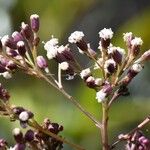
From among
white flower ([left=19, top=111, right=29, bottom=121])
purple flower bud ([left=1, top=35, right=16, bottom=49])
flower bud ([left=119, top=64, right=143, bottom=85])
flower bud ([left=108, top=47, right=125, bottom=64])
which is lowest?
flower bud ([left=119, top=64, right=143, bottom=85])

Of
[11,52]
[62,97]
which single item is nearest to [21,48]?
[11,52]

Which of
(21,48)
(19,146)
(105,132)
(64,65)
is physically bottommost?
(105,132)

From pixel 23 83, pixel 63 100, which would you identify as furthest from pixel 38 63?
pixel 23 83

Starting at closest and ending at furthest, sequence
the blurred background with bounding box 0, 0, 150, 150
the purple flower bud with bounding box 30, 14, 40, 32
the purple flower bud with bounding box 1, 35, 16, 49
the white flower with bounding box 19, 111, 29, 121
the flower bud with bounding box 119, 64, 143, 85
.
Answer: the white flower with bounding box 19, 111, 29, 121 < the flower bud with bounding box 119, 64, 143, 85 < the purple flower bud with bounding box 1, 35, 16, 49 < the purple flower bud with bounding box 30, 14, 40, 32 < the blurred background with bounding box 0, 0, 150, 150

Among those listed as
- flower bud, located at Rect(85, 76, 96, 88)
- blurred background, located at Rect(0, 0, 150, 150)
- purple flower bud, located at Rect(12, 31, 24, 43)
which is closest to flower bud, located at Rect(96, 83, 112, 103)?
flower bud, located at Rect(85, 76, 96, 88)

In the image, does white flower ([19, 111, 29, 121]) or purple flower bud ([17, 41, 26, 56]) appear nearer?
white flower ([19, 111, 29, 121])

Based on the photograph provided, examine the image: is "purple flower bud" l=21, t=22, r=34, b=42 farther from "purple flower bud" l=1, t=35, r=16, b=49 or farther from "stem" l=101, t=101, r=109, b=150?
"stem" l=101, t=101, r=109, b=150

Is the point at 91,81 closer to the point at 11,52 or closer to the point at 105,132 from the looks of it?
the point at 105,132

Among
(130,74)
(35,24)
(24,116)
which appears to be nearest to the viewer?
(24,116)
